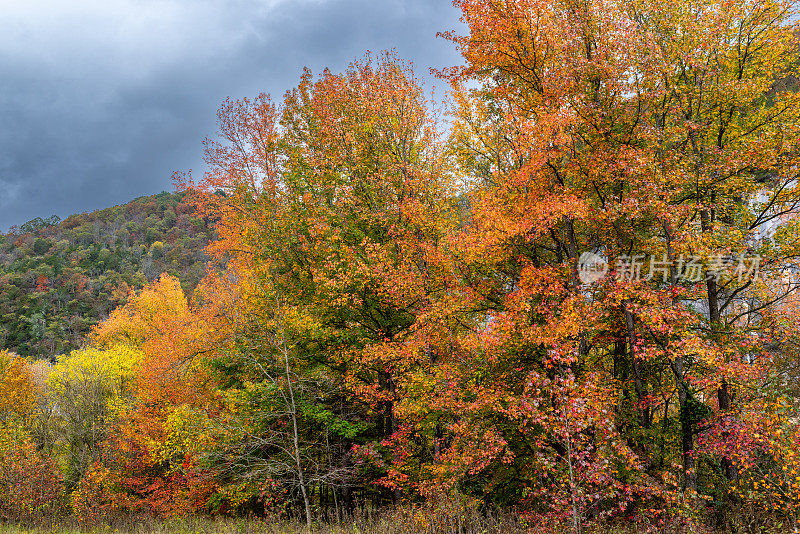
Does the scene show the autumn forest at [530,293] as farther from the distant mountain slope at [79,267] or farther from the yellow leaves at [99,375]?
the distant mountain slope at [79,267]

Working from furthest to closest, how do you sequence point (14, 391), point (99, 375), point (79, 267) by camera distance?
point (79, 267) < point (14, 391) < point (99, 375)

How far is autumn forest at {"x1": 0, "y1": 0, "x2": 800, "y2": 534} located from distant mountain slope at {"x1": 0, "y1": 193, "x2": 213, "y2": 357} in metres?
47.6

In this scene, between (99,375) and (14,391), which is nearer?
(99,375)

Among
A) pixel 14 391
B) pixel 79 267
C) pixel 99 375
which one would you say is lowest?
pixel 14 391

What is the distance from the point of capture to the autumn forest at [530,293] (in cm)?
902

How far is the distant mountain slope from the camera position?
65.9 meters

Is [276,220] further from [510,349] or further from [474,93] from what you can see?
[510,349]

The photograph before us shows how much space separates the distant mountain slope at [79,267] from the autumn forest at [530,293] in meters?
47.6

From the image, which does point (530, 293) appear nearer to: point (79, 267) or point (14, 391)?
point (14, 391)

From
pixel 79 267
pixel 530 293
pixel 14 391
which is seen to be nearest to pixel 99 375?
pixel 14 391

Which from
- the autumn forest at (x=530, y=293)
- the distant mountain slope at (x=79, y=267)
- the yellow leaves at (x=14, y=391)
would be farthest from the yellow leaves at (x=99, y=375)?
the distant mountain slope at (x=79, y=267)

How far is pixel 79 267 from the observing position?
8369 cm

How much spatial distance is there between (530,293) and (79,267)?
9965cm

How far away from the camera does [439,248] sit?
1189 centimetres
